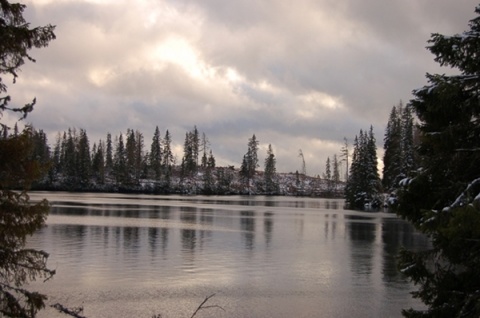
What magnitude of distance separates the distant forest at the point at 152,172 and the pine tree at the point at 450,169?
105 m

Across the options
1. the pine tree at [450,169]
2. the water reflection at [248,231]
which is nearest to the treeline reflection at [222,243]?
the water reflection at [248,231]

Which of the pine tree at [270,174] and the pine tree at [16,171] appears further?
the pine tree at [270,174]

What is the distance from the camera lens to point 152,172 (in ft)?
418

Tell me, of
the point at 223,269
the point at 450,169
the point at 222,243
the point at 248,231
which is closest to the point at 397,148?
the point at 248,231

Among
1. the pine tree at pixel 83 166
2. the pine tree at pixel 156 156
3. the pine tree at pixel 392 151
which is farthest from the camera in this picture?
the pine tree at pixel 156 156

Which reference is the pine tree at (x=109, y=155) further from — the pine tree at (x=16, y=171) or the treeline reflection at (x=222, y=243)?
the pine tree at (x=16, y=171)

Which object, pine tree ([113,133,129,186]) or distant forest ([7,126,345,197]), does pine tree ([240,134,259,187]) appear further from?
pine tree ([113,133,129,186])

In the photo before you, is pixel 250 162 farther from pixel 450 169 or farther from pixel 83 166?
pixel 450 169

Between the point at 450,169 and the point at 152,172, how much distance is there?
4810 inches

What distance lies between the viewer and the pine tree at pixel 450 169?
7.48 metres


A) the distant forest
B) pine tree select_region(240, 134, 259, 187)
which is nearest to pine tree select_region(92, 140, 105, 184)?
the distant forest

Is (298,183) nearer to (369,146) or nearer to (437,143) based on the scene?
(369,146)

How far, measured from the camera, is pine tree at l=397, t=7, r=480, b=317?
24.5ft

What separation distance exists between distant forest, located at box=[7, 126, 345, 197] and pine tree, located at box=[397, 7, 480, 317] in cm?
10458
